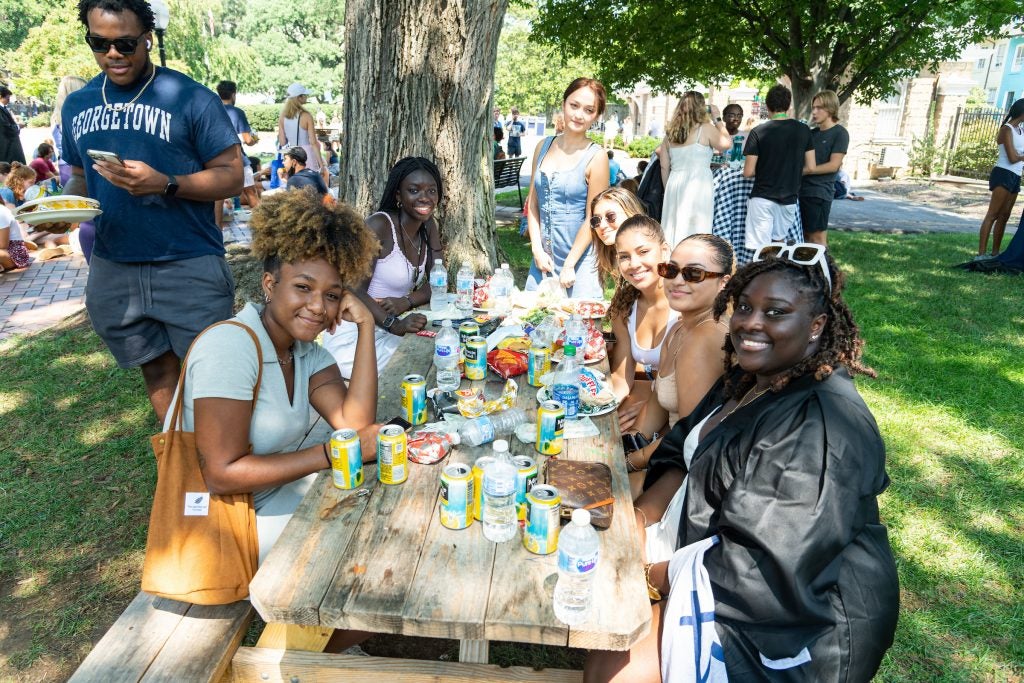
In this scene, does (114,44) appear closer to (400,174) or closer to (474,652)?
(400,174)

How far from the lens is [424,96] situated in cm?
539

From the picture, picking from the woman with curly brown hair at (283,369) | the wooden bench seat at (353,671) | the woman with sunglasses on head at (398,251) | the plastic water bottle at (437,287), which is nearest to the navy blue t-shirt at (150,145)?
the woman with curly brown hair at (283,369)

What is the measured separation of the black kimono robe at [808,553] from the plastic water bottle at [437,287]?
2.75 meters

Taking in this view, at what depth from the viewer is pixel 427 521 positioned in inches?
83.7

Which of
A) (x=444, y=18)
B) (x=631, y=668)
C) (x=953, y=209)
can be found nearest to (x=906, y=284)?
(x=444, y=18)

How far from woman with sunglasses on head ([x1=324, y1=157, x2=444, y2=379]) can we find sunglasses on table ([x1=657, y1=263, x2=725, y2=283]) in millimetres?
1626

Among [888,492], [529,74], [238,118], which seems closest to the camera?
[888,492]

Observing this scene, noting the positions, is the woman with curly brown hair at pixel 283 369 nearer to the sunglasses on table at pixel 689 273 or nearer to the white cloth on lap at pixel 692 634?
the white cloth on lap at pixel 692 634

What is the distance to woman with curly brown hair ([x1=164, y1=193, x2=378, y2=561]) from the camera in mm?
2215

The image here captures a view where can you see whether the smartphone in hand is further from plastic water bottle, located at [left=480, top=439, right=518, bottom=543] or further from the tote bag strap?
plastic water bottle, located at [left=480, top=439, right=518, bottom=543]

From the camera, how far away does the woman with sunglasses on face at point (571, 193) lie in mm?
5000

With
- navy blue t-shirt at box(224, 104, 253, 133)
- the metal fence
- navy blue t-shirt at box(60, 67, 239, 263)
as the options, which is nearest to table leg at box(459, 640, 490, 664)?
navy blue t-shirt at box(60, 67, 239, 263)

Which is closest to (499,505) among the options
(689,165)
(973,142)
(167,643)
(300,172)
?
(167,643)

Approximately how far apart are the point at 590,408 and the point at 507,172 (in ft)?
34.0
